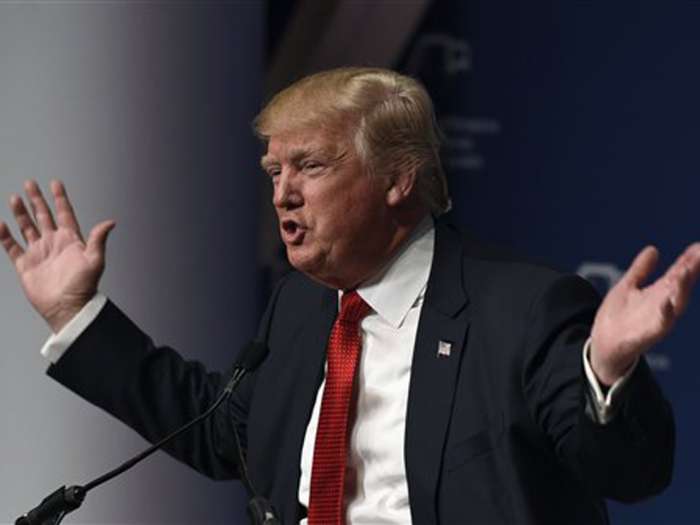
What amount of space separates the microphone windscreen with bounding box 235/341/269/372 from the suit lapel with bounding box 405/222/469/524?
240 mm

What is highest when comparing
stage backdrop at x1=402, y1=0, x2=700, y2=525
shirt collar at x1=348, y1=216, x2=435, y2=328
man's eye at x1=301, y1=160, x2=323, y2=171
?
man's eye at x1=301, y1=160, x2=323, y2=171

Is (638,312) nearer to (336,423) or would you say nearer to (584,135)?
(336,423)

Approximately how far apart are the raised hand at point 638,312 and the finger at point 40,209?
3.71 ft

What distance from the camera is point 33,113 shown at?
3893 mm

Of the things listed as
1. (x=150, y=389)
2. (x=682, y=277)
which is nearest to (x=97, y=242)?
(x=150, y=389)

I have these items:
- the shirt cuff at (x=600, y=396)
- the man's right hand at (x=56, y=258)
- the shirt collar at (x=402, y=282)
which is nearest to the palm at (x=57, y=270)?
the man's right hand at (x=56, y=258)

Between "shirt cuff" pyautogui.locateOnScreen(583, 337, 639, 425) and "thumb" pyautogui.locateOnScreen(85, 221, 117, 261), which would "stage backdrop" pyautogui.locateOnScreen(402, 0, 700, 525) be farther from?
"shirt cuff" pyautogui.locateOnScreen(583, 337, 639, 425)

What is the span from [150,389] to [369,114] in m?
0.66

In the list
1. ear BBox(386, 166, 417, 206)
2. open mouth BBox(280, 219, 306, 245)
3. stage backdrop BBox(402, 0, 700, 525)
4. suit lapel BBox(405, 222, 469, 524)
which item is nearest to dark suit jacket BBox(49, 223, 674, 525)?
suit lapel BBox(405, 222, 469, 524)

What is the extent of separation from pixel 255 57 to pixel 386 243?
1340mm

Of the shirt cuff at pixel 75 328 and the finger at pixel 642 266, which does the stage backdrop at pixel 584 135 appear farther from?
the finger at pixel 642 266

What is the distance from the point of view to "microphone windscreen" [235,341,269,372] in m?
2.80

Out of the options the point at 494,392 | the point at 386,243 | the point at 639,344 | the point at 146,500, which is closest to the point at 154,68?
the point at 146,500

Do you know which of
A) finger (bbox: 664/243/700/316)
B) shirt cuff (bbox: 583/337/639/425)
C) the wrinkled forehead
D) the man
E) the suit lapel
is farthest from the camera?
the wrinkled forehead
